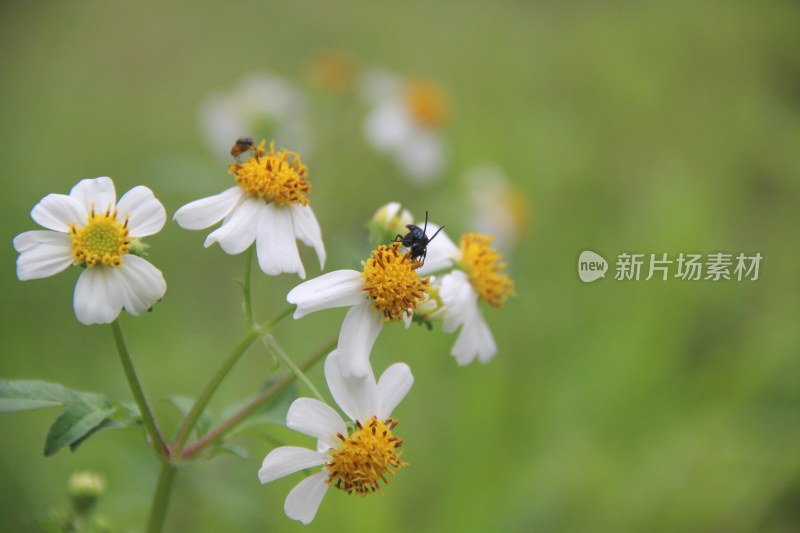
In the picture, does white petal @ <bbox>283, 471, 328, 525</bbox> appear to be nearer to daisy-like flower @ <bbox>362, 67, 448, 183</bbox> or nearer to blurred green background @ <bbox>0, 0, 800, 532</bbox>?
blurred green background @ <bbox>0, 0, 800, 532</bbox>

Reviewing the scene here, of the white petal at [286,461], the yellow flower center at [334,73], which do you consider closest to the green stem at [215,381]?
the white petal at [286,461]

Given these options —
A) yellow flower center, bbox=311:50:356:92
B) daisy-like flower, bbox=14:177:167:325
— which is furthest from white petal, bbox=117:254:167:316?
yellow flower center, bbox=311:50:356:92

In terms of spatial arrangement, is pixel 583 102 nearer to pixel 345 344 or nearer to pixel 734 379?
pixel 734 379

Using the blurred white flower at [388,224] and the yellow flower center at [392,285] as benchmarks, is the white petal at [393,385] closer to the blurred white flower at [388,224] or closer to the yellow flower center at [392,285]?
the yellow flower center at [392,285]

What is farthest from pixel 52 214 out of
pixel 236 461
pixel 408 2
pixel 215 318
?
pixel 408 2

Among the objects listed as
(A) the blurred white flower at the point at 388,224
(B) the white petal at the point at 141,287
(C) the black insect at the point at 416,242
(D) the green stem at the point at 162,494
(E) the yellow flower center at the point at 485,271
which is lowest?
(D) the green stem at the point at 162,494

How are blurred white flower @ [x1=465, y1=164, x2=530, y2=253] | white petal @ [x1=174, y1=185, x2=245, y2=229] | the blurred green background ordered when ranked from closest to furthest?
white petal @ [x1=174, y1=185, x2=245, y2=229]
the blurred green background
blurred white flower @ [x1=465, y1=164, x2=530, y2=253]
